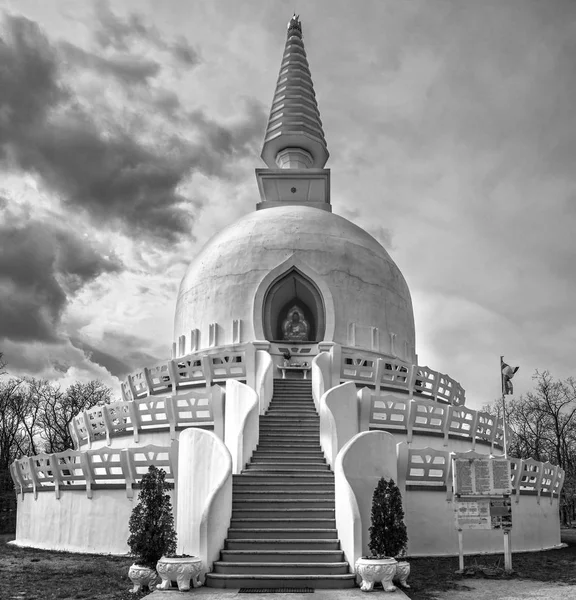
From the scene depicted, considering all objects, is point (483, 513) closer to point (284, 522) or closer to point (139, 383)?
point (284, 522)

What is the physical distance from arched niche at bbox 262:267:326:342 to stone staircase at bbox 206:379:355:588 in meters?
8.68

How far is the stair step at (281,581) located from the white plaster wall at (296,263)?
1355 cm

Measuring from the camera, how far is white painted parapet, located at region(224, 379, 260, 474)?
44.6ft

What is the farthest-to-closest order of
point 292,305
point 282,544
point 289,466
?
point 292,305, point 289,466, point 282,544

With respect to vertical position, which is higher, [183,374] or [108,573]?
[183,374]

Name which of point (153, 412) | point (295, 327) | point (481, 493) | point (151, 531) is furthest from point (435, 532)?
point (295, 327)

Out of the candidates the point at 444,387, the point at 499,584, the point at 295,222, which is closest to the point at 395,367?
the point at 444,387

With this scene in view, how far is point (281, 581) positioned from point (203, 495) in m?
2.27

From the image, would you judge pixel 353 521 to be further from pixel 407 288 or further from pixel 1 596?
pixel 407 288

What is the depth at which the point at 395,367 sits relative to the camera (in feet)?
75.0

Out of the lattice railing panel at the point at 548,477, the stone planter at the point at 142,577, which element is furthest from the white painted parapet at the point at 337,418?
the lattice railing panel at the point at 548,477

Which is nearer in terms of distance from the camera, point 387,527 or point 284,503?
point 387,527

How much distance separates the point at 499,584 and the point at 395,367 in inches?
483

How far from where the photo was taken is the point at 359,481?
11219 mm
